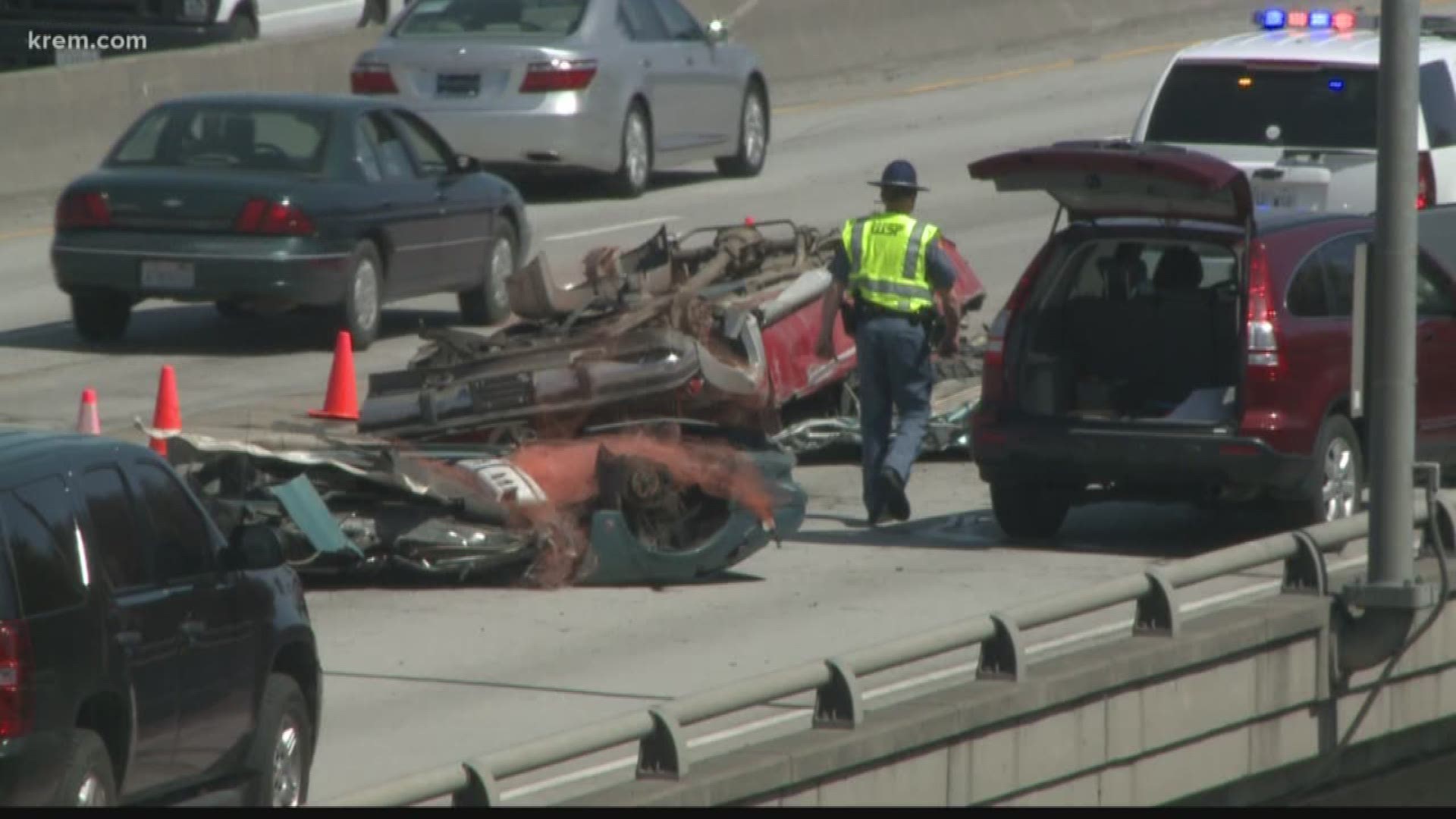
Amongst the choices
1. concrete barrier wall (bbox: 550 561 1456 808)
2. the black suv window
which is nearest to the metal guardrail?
concrete barrier wall (bbox: 550 561 1456 808)

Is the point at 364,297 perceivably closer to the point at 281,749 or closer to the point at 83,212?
the point at 83,212

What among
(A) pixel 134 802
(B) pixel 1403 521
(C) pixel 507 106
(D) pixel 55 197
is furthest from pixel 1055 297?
(D) pixel 55 197

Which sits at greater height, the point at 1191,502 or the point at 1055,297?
the point at 1055,297

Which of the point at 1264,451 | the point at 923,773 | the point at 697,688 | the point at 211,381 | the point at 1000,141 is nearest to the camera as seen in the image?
the point at 923,773

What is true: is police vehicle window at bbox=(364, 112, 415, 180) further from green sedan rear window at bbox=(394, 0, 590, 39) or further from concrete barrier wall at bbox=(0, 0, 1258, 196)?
concrete barrier wall at bbox=(0, 0, 1258, 196)

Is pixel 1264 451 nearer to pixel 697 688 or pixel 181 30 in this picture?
pixel 697 688

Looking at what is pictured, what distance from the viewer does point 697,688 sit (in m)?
11.1

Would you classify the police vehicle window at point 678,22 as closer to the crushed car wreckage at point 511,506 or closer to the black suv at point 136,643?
the crushed car wreckage at point 511,506

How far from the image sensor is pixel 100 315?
760 inches

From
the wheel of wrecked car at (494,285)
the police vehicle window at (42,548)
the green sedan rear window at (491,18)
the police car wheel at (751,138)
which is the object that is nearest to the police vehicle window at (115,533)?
the police vehicle window at (42,548)

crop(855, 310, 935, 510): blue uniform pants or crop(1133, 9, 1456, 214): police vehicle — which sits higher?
crop(1133, 9, 1456, 214): police vehicle

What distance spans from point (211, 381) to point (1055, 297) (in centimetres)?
611

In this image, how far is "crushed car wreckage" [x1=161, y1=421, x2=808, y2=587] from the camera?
42.7ft

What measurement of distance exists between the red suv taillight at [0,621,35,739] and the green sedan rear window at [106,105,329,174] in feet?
37.6
